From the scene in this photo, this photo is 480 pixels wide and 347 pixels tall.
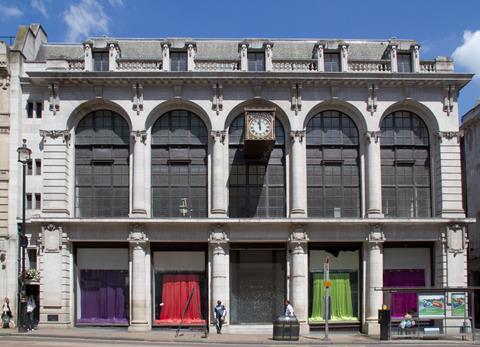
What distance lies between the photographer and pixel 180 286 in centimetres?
4047

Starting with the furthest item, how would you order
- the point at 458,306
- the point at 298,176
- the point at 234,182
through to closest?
the point at 234,182 → the point at 298,176 → the point at 458,306

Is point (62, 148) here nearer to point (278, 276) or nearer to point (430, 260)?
point (278, 276)

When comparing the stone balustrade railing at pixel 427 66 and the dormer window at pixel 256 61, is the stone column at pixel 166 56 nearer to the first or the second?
the dormer window at pixel 256 61

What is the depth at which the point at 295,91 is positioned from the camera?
40.6 meters

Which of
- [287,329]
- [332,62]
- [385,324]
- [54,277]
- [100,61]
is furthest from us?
[332,62]

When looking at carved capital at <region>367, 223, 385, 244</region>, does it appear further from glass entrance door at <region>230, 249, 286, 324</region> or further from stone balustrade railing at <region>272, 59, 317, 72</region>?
stone balustrade railing at <region>272, 59, 317, 72</region>

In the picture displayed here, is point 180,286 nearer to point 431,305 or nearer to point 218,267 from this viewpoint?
point 218,267

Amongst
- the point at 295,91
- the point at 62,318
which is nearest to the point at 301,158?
the point at 295,91

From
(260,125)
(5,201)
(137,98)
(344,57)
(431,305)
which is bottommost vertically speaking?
(431,305)

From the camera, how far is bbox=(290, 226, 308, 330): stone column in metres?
39.4

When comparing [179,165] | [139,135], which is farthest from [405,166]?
[139,135]

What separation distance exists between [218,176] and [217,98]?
4.46 m

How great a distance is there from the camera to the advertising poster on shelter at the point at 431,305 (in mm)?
35062

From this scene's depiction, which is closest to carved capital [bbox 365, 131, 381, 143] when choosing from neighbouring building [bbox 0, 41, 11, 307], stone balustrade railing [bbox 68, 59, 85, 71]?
stone balustrade railing [bbox 68, 59, 85, 71]
